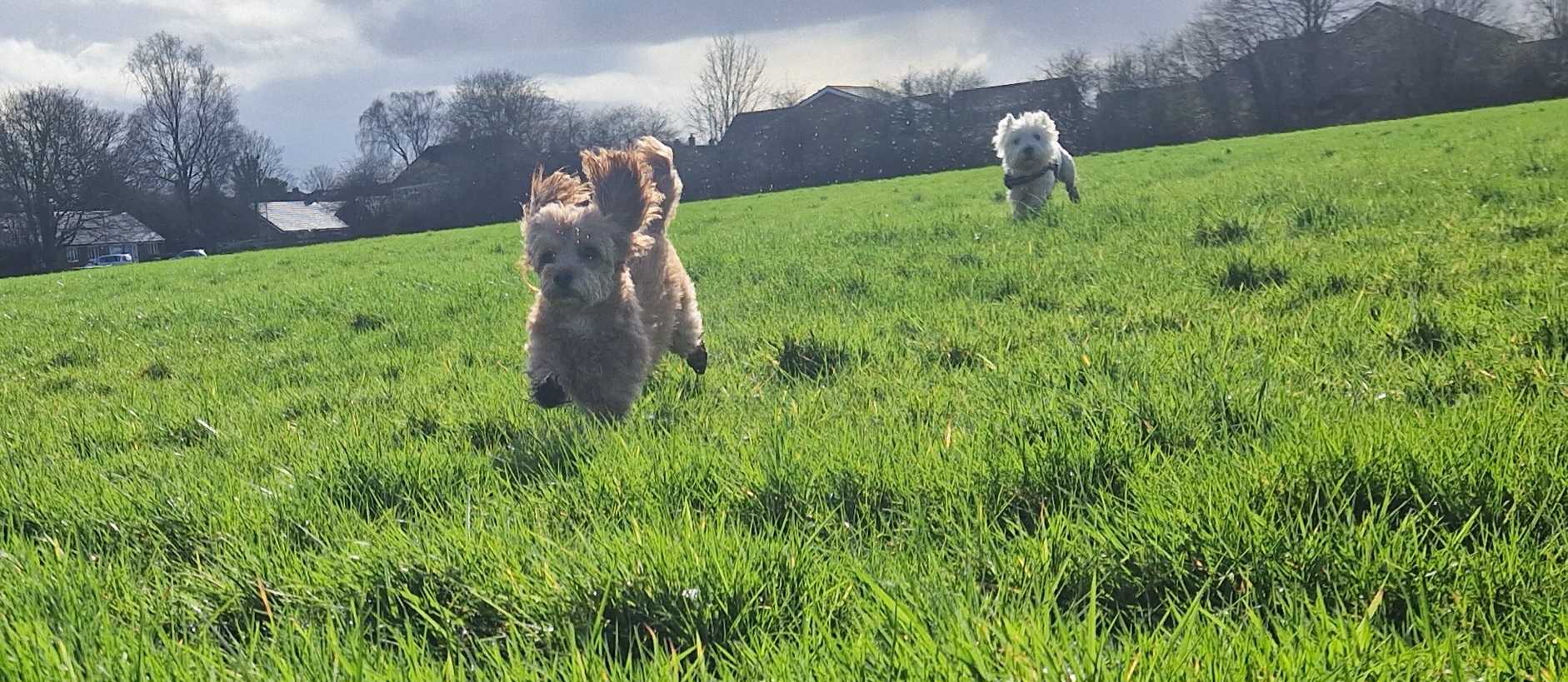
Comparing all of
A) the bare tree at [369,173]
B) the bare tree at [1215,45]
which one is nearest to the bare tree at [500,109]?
the bare tree at [369,173]

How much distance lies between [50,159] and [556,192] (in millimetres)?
62010

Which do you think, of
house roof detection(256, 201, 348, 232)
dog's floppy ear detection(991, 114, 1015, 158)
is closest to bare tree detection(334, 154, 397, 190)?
house roof detection(256, 201, 348, 232)

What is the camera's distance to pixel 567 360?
5281mm

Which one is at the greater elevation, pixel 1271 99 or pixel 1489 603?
pixel 1271 99

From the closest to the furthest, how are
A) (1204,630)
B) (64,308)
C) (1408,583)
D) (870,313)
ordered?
(1204,630) < (1408,583) < (870,313) < (64,308)

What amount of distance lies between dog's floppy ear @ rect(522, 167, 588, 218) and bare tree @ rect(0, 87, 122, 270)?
200 feet

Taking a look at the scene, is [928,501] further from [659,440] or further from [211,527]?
[211,527]

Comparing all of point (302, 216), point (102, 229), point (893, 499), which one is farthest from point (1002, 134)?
point (302, 216)

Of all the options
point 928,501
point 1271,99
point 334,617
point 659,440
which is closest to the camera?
point 334,617

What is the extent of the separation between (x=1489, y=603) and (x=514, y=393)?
434cm

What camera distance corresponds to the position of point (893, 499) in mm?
2896

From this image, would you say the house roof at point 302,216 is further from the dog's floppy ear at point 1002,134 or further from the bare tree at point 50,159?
the dog's floppy ear at point 1002,134

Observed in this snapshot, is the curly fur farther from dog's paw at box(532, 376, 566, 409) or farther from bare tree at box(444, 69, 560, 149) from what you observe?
bare tree at box(444, 69, 560, 149)

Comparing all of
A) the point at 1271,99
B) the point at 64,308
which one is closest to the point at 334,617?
the point at 64,308
